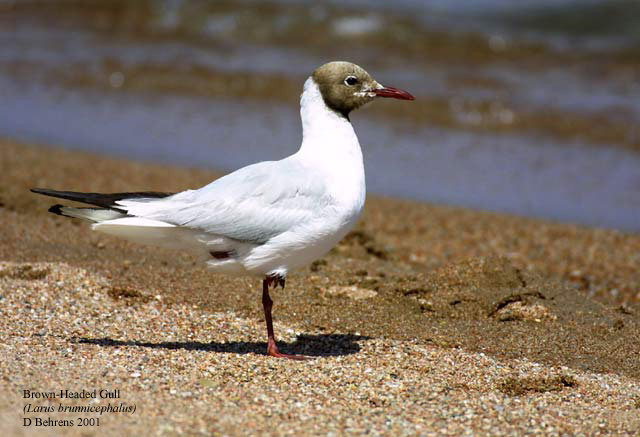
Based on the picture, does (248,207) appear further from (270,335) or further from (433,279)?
(433,279)

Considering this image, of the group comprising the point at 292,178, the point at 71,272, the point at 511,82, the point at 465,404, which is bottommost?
the point at 465,404

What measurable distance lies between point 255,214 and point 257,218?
2 cm

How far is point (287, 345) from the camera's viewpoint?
4934 millimetres

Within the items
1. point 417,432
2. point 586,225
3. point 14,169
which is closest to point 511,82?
point 586,225

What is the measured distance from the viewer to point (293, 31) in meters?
16.0

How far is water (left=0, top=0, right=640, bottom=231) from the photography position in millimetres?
9906

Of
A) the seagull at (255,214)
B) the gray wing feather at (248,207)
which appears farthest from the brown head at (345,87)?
the gray wing feather at (248,207)

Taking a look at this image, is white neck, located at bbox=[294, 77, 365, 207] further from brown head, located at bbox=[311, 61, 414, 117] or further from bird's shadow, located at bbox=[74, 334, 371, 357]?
bird's shadow, located at bbox=[74, 334, 371, 357]

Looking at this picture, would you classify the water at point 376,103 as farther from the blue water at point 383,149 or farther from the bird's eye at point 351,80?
the bird's eye at point 351,80

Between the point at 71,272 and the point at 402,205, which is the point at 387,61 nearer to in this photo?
the point at 402,205

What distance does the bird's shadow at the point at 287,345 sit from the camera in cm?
461

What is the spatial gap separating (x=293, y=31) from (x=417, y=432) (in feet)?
43.0

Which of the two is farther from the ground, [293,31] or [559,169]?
[293,31]

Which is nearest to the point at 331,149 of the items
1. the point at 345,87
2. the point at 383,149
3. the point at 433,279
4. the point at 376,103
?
the point at 345,87
